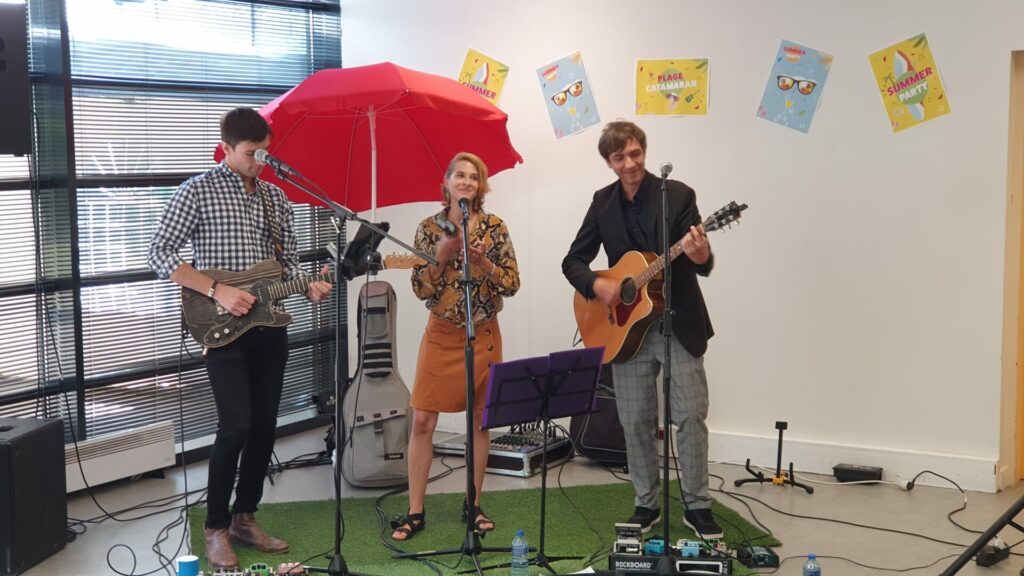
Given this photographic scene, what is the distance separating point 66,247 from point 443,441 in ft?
7.46

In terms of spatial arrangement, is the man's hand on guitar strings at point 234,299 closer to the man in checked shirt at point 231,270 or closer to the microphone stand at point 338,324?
the man in checked shirt at point 231,270

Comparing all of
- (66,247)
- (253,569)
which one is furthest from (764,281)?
(66,247)

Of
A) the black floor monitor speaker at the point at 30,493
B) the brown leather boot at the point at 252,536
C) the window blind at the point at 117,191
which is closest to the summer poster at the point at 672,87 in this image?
the window blind at the point at 117,191

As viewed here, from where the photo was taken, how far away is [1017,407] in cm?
507

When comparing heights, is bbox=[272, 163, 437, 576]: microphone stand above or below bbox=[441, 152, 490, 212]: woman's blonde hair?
below

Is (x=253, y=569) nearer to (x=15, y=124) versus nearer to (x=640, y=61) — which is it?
(x=15, y=124)

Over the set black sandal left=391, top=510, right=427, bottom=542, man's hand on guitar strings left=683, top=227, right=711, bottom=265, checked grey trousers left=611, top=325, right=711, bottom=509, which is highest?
man's hand on guitar strings left=683, top=227, right=711, bottom=265

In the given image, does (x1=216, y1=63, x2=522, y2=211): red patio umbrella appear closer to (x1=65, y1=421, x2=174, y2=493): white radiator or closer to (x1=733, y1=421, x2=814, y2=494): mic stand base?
(x1=65, y1=421, x2=174, y2=493): white radiator

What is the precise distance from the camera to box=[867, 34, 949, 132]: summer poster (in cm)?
491

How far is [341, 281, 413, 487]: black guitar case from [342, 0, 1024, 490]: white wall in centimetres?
118

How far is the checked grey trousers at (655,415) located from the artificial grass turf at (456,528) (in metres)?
0.21

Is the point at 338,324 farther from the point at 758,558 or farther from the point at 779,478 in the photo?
the point at 779,478

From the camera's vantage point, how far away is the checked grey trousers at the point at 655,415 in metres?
4.08

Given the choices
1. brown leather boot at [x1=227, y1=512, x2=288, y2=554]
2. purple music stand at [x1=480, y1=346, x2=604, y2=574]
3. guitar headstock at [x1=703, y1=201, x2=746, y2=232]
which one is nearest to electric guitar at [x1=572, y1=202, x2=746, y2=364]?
guitar headstock at [x1=703, y1=201, x2=746, y2=232]
